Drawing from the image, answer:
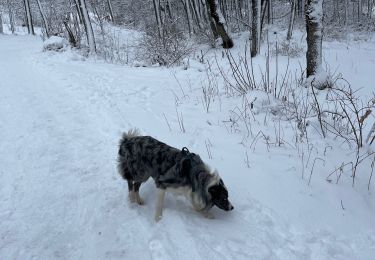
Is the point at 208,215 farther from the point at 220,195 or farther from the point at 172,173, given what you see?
the point at 172,173

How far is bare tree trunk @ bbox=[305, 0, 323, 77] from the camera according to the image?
26.2ft

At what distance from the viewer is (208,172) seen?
3844 millimetres

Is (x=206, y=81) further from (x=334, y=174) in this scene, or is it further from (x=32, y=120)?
(x=334, y=174)

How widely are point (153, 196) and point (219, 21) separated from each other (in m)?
11.1

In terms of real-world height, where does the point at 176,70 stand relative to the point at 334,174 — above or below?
above

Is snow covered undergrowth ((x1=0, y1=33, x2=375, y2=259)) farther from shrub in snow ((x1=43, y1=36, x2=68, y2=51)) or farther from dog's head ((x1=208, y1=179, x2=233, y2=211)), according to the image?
shrub in snow ((x1=43, y1=36, x2=68, y2=51))

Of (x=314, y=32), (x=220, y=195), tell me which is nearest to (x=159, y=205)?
(x=220, y=195)

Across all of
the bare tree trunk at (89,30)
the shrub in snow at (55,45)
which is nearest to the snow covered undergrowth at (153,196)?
the shrub in snow at (55,45)

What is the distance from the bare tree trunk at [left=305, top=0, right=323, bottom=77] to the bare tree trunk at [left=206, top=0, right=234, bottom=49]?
20.2 ft

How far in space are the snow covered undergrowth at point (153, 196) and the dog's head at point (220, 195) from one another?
23cm

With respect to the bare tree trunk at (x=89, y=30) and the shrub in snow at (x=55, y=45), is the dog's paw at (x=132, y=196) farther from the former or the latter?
the shrub in snow at (x=55, y=45)

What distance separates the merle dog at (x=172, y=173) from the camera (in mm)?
3818

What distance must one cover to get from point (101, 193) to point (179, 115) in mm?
2820

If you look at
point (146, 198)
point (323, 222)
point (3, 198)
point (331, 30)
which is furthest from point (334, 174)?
point (331, 30)
